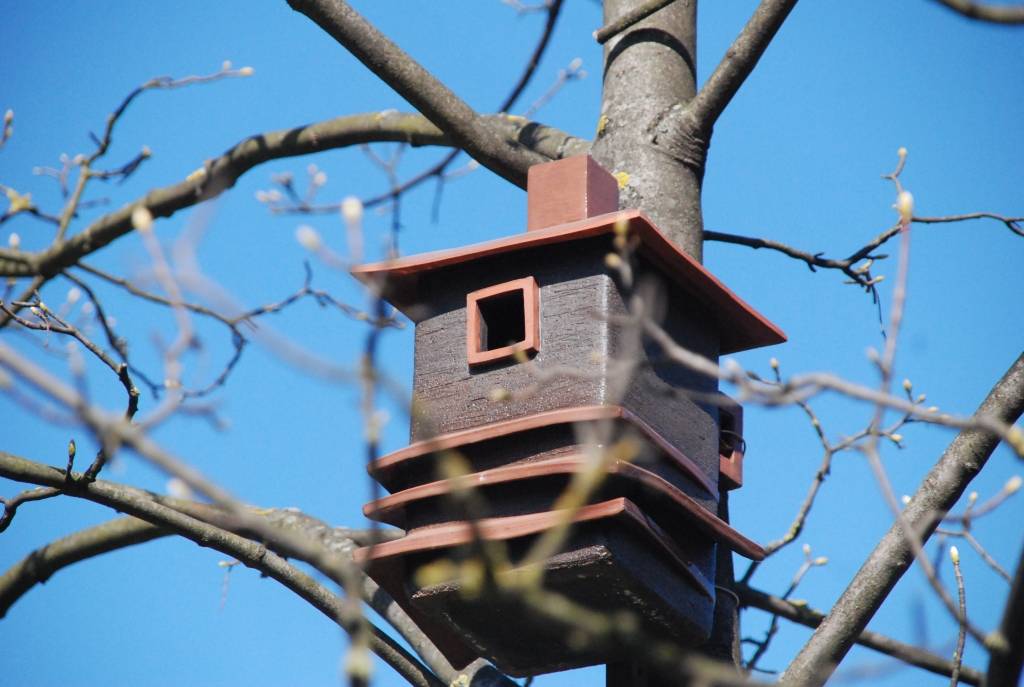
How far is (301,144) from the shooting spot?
3311 millimetres

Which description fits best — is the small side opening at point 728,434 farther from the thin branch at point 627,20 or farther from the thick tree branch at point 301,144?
the thin branch at point 627,20

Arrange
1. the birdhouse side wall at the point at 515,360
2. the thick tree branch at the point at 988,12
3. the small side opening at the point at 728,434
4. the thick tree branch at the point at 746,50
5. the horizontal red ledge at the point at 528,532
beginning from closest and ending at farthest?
1. the thick tree branch at the point at 988,12
2. the horizontal red ledge at the point at 528,532
3. the birdhouse side wall at the point at 515,360
4. the thick tree branch at the point at 746,50
5. the small side opening at the point at 728,434

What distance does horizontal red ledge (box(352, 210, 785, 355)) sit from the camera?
2.39 meters

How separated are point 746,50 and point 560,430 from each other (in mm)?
939

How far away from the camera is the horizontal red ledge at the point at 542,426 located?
7.19ft

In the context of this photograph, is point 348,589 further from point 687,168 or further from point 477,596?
point 687,168

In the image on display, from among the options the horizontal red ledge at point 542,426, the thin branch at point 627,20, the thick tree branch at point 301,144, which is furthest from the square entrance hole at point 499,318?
the thin branch at point 627,20

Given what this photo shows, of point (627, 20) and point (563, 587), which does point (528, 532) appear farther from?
point (627, 20)

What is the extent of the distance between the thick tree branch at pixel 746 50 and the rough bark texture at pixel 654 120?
4.8 inches

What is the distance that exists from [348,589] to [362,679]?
0.06m

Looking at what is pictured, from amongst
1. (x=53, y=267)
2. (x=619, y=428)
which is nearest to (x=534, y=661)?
(x=619, y=428)

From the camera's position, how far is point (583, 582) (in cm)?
220

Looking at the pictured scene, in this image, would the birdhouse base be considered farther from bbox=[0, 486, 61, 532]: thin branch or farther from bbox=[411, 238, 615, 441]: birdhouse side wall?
bbox=[0, 486, 61, 532]: thin branch

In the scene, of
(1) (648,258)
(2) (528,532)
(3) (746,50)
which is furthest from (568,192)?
(2) (528,532)
